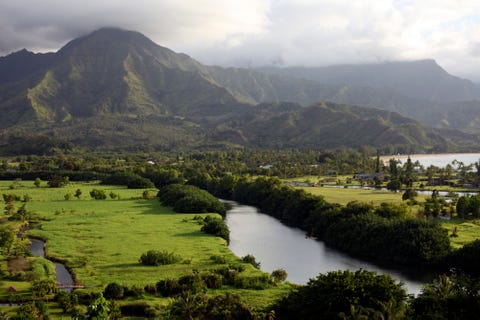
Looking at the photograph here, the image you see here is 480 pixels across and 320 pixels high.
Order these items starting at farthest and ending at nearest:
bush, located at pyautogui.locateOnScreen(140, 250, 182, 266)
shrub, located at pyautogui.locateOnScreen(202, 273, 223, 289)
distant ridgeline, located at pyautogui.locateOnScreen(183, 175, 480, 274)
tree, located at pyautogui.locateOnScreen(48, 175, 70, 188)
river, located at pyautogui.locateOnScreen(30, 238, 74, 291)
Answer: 1. tree, located at pyautogui.locateOnScreen(48, 175, 70, 188)
2. distant ridgeline, located at pyautogui.locateOnScreen(183, 175, 480, 274)
3. bush, located at pyautogui.locateOnScreen(140, 250, 182, 266)
4. river, located at pyautogui.locateOnScreen(30, 238, 74, 291)
5. shrub, located at pyautogui.locateOnScreen(202, 273, 223, 289)

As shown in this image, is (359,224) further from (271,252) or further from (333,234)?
(271,252)

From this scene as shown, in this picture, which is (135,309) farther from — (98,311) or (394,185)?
(394,185)

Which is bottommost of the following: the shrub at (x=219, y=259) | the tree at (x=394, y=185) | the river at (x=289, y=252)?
the river at (x=289, y=252)

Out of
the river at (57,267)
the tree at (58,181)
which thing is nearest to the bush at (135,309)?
the river at (57,267)

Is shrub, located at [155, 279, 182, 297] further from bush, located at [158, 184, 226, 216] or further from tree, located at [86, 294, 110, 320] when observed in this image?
bush, located at [158, 184, 226, 216]

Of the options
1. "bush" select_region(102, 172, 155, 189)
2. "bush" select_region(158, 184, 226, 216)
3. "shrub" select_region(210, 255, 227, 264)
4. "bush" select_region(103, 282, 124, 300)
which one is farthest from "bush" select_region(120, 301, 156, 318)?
"bush" select_region(102, 172, 155, 189)

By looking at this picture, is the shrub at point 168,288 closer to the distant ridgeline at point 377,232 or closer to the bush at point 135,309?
the bush at point 135,309
